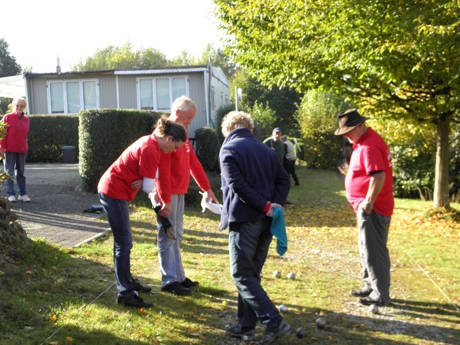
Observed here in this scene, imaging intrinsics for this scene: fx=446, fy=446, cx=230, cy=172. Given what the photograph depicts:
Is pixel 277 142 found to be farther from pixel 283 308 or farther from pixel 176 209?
pixel 283 308

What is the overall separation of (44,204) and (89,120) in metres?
2.45

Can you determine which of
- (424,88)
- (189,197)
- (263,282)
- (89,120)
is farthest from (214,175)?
(263,282)

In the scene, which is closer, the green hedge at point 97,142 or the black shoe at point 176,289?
the black shoe at point 176,289

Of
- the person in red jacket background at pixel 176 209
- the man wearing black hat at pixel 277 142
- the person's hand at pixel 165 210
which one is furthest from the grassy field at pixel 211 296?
the man wearing black hat at pixel 277 142

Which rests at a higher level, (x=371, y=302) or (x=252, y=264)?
(x=252, y=264)

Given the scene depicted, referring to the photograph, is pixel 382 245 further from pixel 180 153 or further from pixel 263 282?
pixel 180 153

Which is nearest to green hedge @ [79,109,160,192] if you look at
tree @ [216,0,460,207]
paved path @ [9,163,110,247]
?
paved path @ [9,163,110,247]

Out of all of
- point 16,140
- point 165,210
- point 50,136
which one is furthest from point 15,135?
point 50,136

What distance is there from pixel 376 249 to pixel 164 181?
2.38m

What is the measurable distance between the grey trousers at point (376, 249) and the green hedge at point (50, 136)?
1878cm

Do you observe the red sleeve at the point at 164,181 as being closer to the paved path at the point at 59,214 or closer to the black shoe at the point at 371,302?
the black shoe at the point at 371,302

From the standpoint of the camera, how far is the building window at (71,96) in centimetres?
2362

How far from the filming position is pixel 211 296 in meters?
4.99

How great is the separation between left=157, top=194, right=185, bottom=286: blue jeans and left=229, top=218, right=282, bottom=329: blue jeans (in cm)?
119
